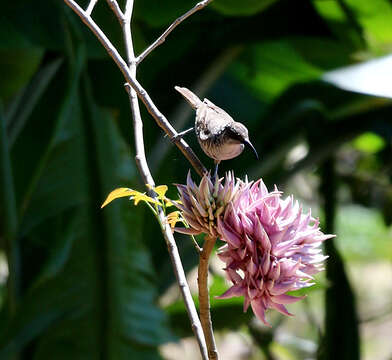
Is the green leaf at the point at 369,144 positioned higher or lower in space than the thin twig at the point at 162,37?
higher

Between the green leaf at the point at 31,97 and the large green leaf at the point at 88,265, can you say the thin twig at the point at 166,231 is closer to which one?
the large green leaf at the point at 88,265

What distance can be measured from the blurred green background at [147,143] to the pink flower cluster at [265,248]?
26.7 inches

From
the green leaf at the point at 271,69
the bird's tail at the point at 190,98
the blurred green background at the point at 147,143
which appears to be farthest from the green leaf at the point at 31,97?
the bird's tail at the point at 190,98

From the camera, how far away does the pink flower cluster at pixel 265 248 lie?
48cm

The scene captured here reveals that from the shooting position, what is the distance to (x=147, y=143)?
1.70 metres

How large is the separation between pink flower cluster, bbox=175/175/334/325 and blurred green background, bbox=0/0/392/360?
679 mm

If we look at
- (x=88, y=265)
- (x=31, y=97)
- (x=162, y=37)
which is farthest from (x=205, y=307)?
(x=31, y=97)

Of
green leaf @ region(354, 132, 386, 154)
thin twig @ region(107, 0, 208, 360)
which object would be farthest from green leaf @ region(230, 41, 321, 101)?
thin twig @ region(107, 0, 208, 360)

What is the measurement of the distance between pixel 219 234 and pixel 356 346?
4.07 ft

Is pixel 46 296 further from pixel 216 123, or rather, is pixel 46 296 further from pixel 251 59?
pixel 251 59

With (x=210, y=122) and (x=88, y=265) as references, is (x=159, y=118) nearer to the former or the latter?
(x=210, y=122)

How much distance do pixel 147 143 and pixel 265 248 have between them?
125cm

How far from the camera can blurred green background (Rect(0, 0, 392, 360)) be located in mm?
1183

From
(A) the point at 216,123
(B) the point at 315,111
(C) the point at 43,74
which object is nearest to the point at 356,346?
(B) the point at 315,111
